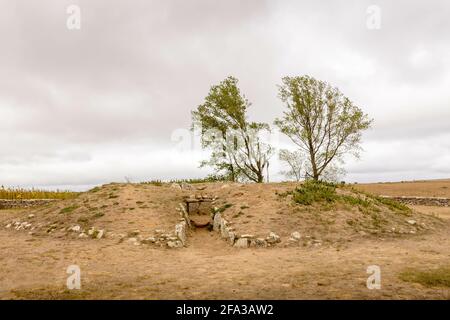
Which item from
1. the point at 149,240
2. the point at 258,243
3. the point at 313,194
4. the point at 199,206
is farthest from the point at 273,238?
the point at 199,206

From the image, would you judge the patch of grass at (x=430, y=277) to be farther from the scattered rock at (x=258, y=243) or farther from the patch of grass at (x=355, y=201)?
the patch of grass at (x=355, y=201)

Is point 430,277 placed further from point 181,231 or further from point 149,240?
point 149,240

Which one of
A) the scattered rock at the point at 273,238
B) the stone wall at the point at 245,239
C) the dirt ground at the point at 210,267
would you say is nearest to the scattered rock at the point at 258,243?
the stone wall at the point at 245,239

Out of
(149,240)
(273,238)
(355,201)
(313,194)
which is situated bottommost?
(273,238)

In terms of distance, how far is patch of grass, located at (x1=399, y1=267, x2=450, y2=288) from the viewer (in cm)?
915

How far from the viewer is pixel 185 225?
18359mm

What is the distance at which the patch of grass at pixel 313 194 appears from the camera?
19125 millimetres

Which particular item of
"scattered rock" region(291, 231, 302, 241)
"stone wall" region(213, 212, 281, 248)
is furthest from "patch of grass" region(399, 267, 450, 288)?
"stone wall" region(213, 212, 281, 248)

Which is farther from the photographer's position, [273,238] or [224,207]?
[224,207]

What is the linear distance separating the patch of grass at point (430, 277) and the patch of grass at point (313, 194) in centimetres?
862

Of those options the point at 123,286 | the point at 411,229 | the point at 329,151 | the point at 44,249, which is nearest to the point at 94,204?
the point at 44,249

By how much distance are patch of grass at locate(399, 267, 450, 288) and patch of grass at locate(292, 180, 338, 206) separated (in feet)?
28.3

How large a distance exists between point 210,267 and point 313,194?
973 cm

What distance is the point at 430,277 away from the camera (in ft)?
31.6
